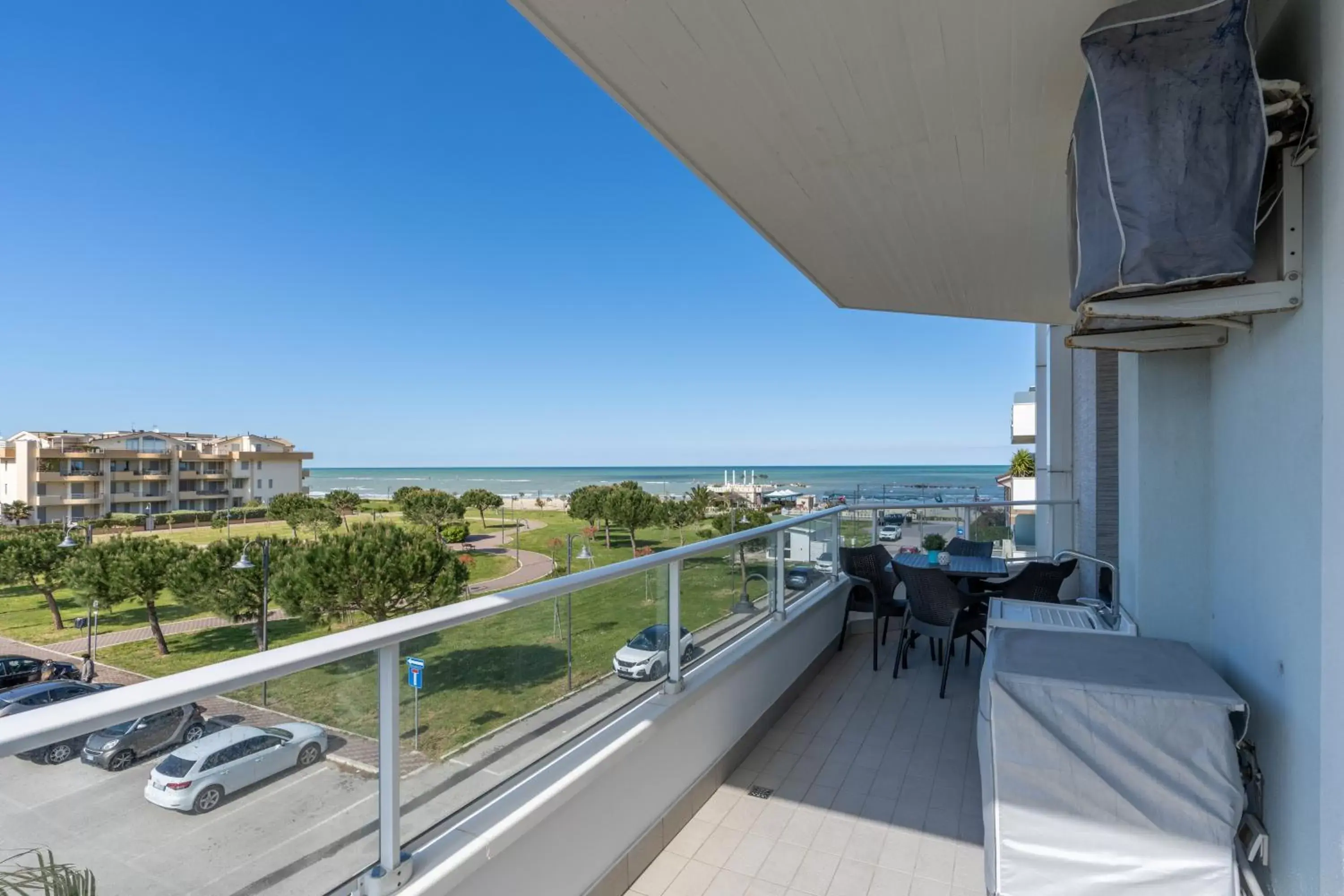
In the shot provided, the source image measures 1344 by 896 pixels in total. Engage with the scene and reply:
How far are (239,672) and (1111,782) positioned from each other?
7.14ft

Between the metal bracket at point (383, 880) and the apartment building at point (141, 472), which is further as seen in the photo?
the apartment building at point (141, 472)

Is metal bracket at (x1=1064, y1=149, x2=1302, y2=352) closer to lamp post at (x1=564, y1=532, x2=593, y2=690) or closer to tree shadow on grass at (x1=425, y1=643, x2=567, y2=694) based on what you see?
lamp post at (x1=564, y1=532, x2=593, y2=690)

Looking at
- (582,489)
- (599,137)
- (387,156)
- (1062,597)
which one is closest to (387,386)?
(582,489)

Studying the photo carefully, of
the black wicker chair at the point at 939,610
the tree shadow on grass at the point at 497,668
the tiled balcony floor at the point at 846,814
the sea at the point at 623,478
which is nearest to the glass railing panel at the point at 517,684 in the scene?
the tree shadow on grass at the point at 497,668

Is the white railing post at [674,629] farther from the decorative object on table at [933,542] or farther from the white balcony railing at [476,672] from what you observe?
the decorative object on table at [933,542]

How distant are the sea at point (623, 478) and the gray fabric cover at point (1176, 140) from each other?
2220 inches

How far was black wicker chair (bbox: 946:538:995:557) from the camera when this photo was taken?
620cm

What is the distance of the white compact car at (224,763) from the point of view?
101cm

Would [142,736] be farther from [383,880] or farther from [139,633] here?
[139,633]

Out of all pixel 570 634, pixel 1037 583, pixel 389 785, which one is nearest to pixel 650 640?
pixel 570 634

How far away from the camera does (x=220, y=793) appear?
109cm

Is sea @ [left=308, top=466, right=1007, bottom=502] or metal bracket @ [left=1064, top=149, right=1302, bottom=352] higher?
metal bracket @ [left=1064, top=149, right=1302, bottom=352]

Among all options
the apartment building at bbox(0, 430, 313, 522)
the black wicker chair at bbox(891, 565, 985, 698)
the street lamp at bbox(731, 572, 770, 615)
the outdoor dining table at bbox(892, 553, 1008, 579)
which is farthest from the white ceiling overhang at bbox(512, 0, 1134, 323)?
the apartment building at bbox(0, 430, 313, 522)

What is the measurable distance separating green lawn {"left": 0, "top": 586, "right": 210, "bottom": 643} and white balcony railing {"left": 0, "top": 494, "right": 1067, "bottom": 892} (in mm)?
31930
